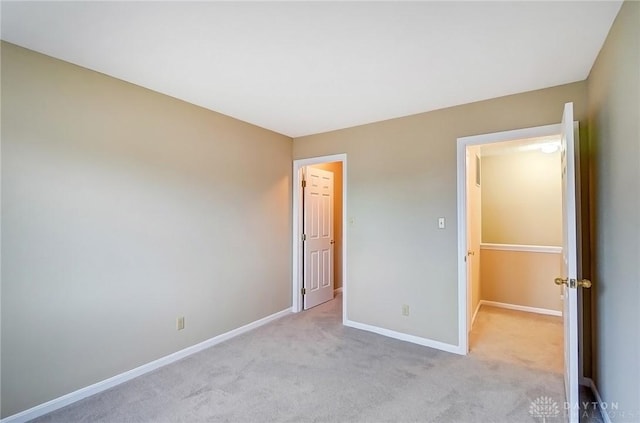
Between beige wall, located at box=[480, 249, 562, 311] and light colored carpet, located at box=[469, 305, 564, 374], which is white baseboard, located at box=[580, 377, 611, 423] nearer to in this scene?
light colored carpet, located at box=[469, 305, 564, 374]

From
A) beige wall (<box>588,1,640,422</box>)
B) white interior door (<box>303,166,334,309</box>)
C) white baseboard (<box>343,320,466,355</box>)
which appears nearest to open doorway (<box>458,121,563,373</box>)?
white baseboard (<box>343,320,466,355</box>)

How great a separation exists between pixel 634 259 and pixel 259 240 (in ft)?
10.4

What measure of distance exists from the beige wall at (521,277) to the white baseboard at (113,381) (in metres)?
3.55

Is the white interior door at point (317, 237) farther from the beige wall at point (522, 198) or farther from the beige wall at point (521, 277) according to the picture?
the beige wall at point (522, 198)

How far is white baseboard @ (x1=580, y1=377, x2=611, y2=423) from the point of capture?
73.1 inches

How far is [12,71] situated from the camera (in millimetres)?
1910

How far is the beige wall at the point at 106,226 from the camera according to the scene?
1.95 metres

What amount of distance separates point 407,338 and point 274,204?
2.19m

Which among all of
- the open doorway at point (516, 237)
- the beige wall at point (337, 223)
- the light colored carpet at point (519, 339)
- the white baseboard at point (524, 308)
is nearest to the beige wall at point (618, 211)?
the light colored carpet at point (519, 339)

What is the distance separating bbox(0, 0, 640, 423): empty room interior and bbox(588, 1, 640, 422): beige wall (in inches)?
0.8

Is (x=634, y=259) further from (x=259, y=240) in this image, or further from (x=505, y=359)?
(x=259, y=240)

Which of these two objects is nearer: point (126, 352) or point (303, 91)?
point (126, 352)

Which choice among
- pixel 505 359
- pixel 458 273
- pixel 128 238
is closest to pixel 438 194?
pixel 458 273

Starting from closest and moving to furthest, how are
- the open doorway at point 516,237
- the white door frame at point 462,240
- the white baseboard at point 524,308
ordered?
the white door frame at point 462,240, the open doorway at point 516,237, the white baseboard at point 524,308
